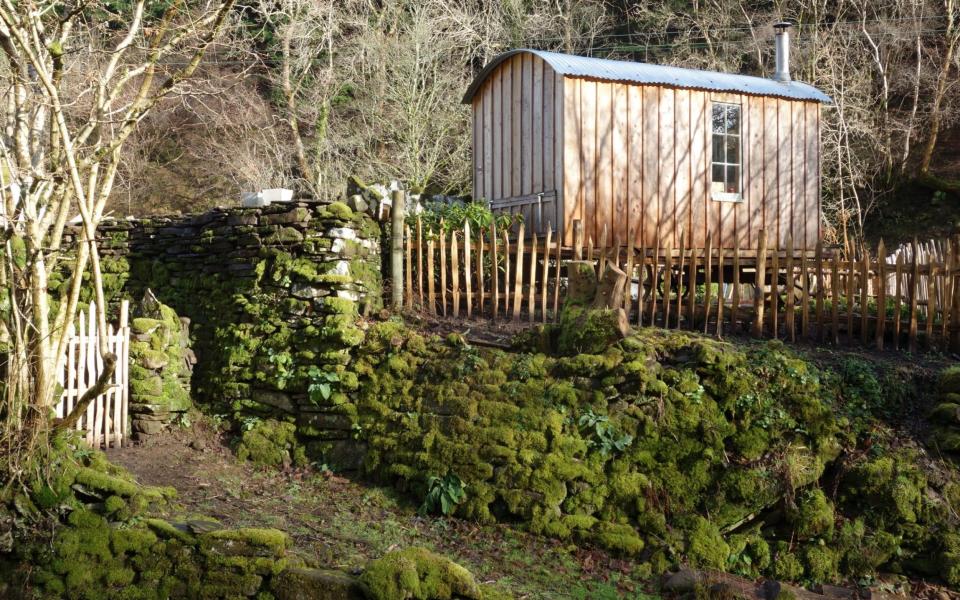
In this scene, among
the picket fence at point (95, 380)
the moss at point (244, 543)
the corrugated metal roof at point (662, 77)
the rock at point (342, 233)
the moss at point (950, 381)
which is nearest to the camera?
the moss at point (244, 543)

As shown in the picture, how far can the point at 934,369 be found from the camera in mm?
8109

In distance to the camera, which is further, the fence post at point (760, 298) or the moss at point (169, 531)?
the fence post at point (760, 298)

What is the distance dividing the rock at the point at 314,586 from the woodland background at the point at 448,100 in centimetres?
1578

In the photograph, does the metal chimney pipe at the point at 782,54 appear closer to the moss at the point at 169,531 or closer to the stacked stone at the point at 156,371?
the stacked stone at the point at 156,371

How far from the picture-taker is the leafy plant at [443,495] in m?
6.75

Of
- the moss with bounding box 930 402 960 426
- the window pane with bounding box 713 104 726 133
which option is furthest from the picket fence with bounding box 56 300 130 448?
the window pane with bounding box 713 104 726 133

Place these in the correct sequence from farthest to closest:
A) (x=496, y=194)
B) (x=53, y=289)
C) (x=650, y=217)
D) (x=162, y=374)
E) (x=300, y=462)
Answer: (x=496, y=194)
(x=650, y=217)
(x=53, y=289)
(x=162, y=374)
(x=300, y=462)

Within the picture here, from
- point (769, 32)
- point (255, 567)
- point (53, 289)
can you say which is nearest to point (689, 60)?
point (769, 32)

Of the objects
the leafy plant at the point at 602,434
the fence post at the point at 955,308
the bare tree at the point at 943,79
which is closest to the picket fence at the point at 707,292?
the fence post at the point at 955,308

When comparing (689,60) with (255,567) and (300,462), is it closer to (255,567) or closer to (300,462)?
(300,462)

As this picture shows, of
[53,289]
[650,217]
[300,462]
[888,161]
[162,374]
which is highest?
[888,161]

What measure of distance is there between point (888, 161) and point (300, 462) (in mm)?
19517

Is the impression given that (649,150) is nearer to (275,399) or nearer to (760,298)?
(760,298)

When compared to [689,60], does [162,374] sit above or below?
below
